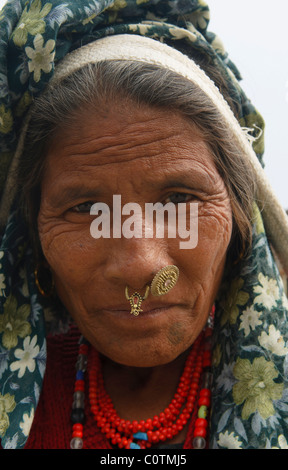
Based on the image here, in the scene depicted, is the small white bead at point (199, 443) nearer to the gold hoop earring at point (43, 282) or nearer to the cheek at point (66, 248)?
the cheek at point (66, 248)

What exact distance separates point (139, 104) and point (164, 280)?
0.57 metres

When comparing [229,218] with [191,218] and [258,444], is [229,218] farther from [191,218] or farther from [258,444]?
[258,444]

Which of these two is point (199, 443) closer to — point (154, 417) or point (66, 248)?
point (154, 417)

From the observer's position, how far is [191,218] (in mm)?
1715

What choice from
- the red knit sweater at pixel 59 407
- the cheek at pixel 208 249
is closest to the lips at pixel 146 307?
the cheek at pixel 208 249

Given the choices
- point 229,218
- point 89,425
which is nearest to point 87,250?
point 229,218

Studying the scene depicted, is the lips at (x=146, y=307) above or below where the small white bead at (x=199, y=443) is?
above

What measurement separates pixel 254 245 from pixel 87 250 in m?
0.60

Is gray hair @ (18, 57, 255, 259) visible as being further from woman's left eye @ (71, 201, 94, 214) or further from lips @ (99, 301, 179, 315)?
lips @ (99, 301, 179, 315)

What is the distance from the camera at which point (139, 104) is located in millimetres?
1665

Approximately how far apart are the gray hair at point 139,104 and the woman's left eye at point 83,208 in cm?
21

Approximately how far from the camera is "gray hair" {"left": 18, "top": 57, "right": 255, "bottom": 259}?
1668mm

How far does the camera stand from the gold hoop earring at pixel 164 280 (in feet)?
5.21

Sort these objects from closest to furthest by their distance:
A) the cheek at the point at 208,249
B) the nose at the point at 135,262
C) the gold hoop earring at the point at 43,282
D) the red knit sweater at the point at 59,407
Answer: the nose at the point at 135,262, the cheek at the point at 208,249, the red knit sweater at the point at 59,407, the gold hoop earring at the point at 43,282
